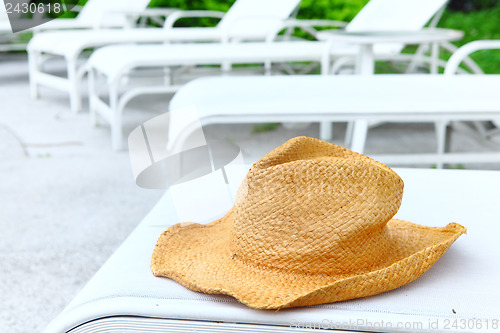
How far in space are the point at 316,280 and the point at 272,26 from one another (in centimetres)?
388

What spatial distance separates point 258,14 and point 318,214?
3.99 metres

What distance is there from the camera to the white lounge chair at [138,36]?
3.88 metres

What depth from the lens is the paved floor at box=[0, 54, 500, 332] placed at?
5.69 feet

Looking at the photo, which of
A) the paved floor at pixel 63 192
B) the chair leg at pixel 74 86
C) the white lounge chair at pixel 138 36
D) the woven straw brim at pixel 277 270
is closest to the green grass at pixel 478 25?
the white lounge chair at pixel 138 36

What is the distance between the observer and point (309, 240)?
902 mm

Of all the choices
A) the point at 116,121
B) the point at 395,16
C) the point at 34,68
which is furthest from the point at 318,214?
the point at 34,68

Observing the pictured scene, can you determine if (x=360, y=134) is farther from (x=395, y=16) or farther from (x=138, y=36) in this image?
(x=138, y=36)

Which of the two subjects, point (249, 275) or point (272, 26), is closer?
point (249, 275)

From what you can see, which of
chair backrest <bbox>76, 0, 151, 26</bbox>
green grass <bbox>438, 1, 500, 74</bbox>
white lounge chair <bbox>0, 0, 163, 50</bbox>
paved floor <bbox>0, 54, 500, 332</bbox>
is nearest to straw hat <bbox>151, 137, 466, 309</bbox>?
paved floor <bbox>0, 54, 500, 332</bbox>

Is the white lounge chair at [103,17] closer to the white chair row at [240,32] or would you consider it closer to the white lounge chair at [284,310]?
the white chair row at [240,32]

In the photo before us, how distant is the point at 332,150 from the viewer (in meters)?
1.08

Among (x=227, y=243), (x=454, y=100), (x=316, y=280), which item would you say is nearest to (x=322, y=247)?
(x=316, y=280)

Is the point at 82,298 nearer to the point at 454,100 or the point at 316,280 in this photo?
the point at 316,280

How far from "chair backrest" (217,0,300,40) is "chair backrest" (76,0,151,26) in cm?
110
